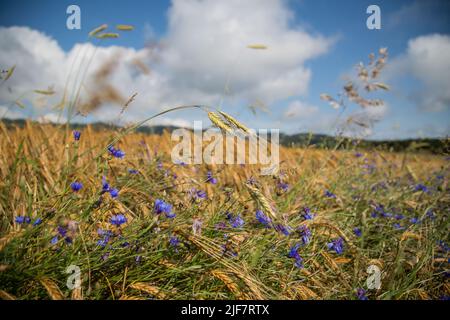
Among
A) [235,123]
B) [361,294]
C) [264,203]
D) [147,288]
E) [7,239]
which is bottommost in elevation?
[361,294]

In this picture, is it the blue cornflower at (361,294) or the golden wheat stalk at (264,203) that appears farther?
the blue cornflower at (361,294)

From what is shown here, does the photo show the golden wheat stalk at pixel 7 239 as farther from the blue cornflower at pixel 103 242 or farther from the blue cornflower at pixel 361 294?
the blue cornflower at pixel 361 294

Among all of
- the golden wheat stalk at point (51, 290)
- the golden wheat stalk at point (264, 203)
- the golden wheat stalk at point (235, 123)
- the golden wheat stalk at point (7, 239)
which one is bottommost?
the golden wheat stalk at point (51, 290)

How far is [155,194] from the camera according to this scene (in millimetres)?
2150

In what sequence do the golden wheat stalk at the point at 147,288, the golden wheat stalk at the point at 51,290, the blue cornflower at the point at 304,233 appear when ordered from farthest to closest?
the blue cornflower at the point at 304,233
the golden wheat stalk at the point at 147,288
the golden wheat stalk at the point at 51,290

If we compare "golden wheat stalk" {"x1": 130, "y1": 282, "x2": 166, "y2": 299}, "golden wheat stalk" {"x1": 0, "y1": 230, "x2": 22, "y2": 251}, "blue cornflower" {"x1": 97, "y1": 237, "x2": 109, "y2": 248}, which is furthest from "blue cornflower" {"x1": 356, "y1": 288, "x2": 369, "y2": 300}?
"golden wheat stalk" {"x1": 0, "y1": 230, "x2": 22, "y2": 251}

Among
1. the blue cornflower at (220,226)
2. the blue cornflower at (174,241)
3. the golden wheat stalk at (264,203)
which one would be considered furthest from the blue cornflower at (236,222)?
the golden wheat stalk at (264,203)

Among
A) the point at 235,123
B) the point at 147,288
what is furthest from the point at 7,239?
the point at 235,123

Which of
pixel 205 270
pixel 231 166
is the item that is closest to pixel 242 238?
pixel 205 270

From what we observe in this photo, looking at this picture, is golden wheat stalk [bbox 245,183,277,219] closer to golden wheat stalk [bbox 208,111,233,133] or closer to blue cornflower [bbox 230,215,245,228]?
golden wheat stalk [bbox 208,111,233,133]

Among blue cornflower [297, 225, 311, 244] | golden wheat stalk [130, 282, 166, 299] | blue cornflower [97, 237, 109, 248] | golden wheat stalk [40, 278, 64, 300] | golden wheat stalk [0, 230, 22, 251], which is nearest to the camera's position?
golden wheat stalk [40, 278, 64, 300]

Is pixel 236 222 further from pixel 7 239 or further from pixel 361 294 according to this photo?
pixel 7 239

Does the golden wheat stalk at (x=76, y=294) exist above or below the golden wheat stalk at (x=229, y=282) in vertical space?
above
